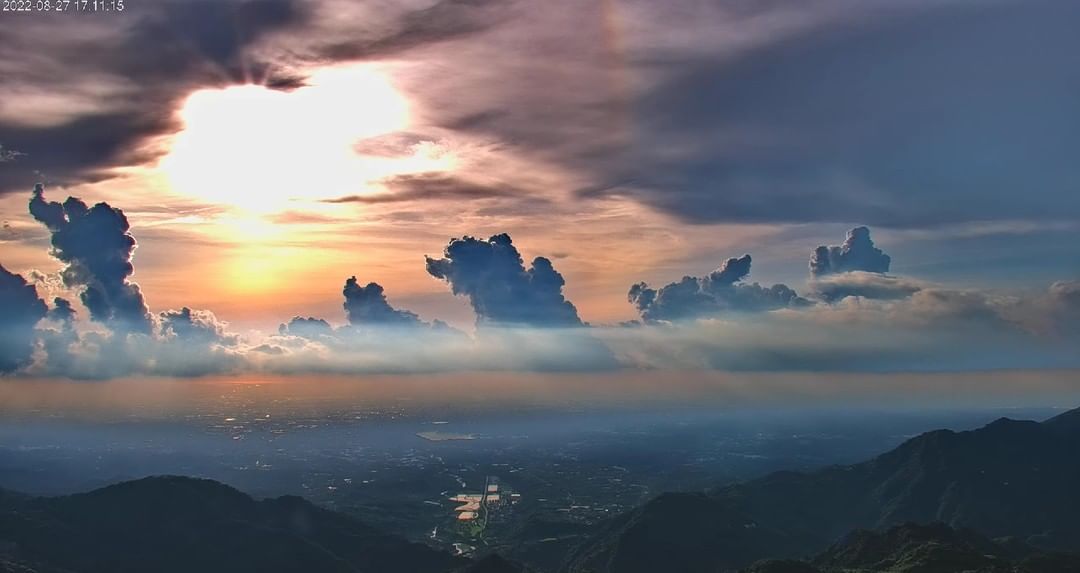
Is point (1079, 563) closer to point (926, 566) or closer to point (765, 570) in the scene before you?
point (926, 566)

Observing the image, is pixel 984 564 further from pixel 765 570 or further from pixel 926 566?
pixel 765 570

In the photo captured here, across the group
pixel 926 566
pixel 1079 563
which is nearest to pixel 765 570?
pixel 926 566

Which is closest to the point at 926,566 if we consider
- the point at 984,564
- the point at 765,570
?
the point at 984,564

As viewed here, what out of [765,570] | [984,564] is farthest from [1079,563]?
[765,570]

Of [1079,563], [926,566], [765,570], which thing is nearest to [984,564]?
[926,566]

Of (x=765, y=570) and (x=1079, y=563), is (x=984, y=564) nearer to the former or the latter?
(x=1079, y=563)
